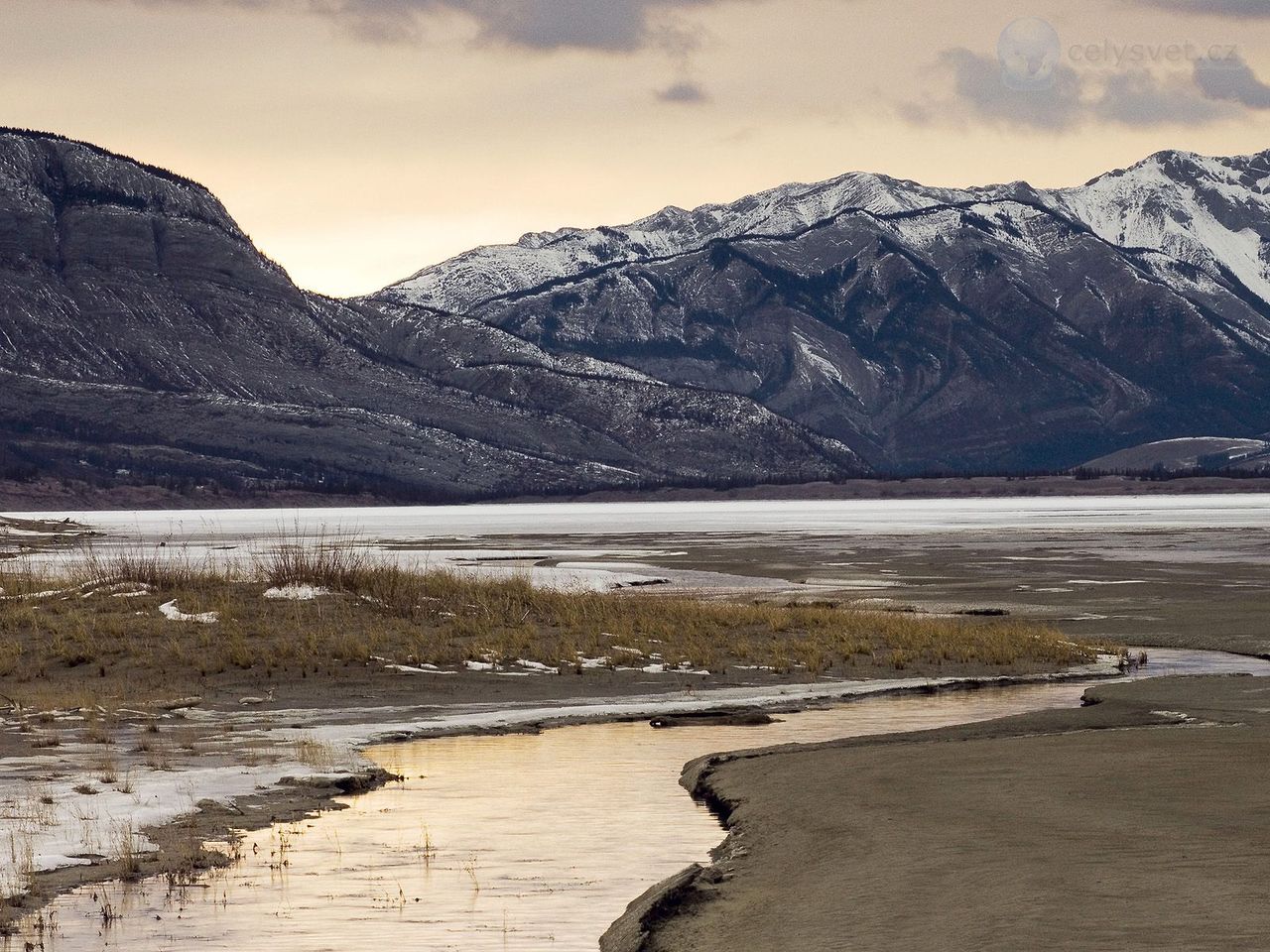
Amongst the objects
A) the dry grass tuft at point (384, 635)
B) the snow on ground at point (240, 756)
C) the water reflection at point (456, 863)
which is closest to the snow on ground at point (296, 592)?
the dry grass tuft at point (384, 635)

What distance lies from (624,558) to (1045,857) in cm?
6425

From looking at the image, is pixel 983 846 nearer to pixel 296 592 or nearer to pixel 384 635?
pixel 384 635

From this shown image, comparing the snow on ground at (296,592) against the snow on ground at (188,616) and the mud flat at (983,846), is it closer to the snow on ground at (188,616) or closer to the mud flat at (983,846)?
the snow on ground at (188,616)

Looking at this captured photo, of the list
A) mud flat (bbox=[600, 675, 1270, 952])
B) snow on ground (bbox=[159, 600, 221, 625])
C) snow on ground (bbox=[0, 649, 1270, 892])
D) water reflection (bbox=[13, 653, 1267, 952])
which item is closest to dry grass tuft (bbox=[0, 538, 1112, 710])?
snow on ground (bbox=[159, 600, 221, 625])

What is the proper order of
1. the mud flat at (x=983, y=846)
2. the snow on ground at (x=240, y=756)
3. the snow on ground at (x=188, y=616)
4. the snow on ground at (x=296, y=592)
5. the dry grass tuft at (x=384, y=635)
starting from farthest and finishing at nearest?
the snow on ground at (x=296, y=592) < the snow on ground at (x=188, y=616) < the dry grass tuft at (x=384, y=635) < the snow on ground at (x=240, y=756) < the mud flat at (x=983, y=846)

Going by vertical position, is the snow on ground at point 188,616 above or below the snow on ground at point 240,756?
above

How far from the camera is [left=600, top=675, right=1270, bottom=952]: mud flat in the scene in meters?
11.9

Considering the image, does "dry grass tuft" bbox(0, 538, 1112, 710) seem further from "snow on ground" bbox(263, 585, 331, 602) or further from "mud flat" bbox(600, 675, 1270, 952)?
"mud flat" bbox(600, 675, 1270, 952)

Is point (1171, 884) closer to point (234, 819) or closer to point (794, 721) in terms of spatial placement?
point (234, 819)

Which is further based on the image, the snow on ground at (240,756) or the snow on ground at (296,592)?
the snow on ground at (296,592)

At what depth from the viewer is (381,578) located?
124ft

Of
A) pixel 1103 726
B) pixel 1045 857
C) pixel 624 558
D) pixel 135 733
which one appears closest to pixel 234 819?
pixel 135 733

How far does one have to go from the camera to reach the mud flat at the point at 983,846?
1185 centimetres

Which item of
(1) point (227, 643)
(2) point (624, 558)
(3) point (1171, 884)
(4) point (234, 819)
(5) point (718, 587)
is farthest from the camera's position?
(2) point (624, 558)
